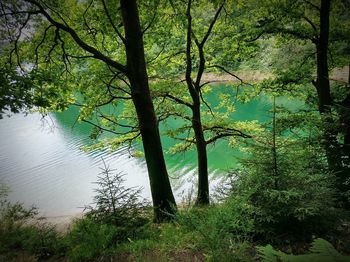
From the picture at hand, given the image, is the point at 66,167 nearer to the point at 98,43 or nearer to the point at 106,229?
the point at 98,43

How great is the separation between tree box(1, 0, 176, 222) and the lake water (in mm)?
6596

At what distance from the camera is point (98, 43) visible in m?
7.69

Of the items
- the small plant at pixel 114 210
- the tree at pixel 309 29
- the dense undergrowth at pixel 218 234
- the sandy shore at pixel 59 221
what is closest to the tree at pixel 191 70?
the tree at pixel 309 29

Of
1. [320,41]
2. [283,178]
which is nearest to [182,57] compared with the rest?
[320,41]

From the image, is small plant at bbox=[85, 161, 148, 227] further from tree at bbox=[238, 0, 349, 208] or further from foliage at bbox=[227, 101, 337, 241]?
tree at bbox=[238, 0, 349, 208]

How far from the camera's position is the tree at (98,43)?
229 inches

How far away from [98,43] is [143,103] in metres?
2.51

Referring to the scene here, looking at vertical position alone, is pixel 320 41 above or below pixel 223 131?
above

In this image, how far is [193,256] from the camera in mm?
4039

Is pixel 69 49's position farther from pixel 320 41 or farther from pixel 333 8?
pixel 333 8

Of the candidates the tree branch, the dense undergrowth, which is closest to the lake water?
the tree branch

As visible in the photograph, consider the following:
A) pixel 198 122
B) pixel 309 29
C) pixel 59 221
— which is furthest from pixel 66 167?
pixel 309 29

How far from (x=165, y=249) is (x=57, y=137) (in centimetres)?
2604

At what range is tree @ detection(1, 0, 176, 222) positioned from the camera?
581cm
